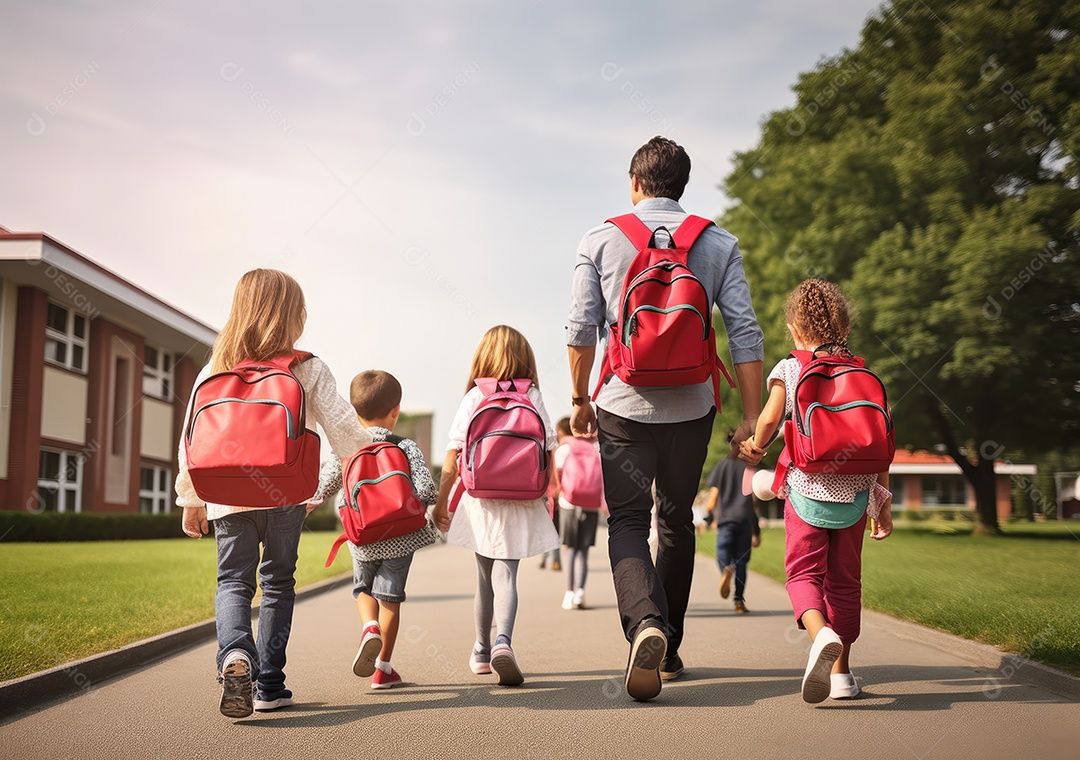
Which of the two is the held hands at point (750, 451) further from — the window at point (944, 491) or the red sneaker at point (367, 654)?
the window at point (944, 491)

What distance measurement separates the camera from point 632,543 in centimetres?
498

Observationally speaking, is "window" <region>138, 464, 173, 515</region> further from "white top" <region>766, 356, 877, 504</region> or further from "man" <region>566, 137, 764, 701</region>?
"white top" <region>766, 356, 877, 504</region>

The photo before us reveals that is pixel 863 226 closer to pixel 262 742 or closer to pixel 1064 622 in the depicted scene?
pixel 1064 622

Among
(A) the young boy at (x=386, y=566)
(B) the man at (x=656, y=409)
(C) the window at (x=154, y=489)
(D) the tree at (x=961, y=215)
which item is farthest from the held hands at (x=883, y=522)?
(C) the window at (x=154, y=489)

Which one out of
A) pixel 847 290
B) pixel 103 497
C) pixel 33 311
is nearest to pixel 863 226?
pixel 847 290

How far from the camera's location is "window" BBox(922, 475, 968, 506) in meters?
80.3

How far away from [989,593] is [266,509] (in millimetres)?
8130

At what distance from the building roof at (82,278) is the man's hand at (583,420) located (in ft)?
71.5

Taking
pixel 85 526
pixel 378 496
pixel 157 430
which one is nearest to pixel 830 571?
pixel 378 496

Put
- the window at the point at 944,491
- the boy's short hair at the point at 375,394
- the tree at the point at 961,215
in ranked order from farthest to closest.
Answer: the window at the point at 944,491
the tree at the point at 961,215
the boy's short hair at the point at 375,394

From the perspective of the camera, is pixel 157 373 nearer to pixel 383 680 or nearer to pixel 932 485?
pixel 383 680

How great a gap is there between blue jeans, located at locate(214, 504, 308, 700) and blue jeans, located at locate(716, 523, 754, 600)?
642cm

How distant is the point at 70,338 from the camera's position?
28250 millimetres

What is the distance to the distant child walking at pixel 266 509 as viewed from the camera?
466cm
